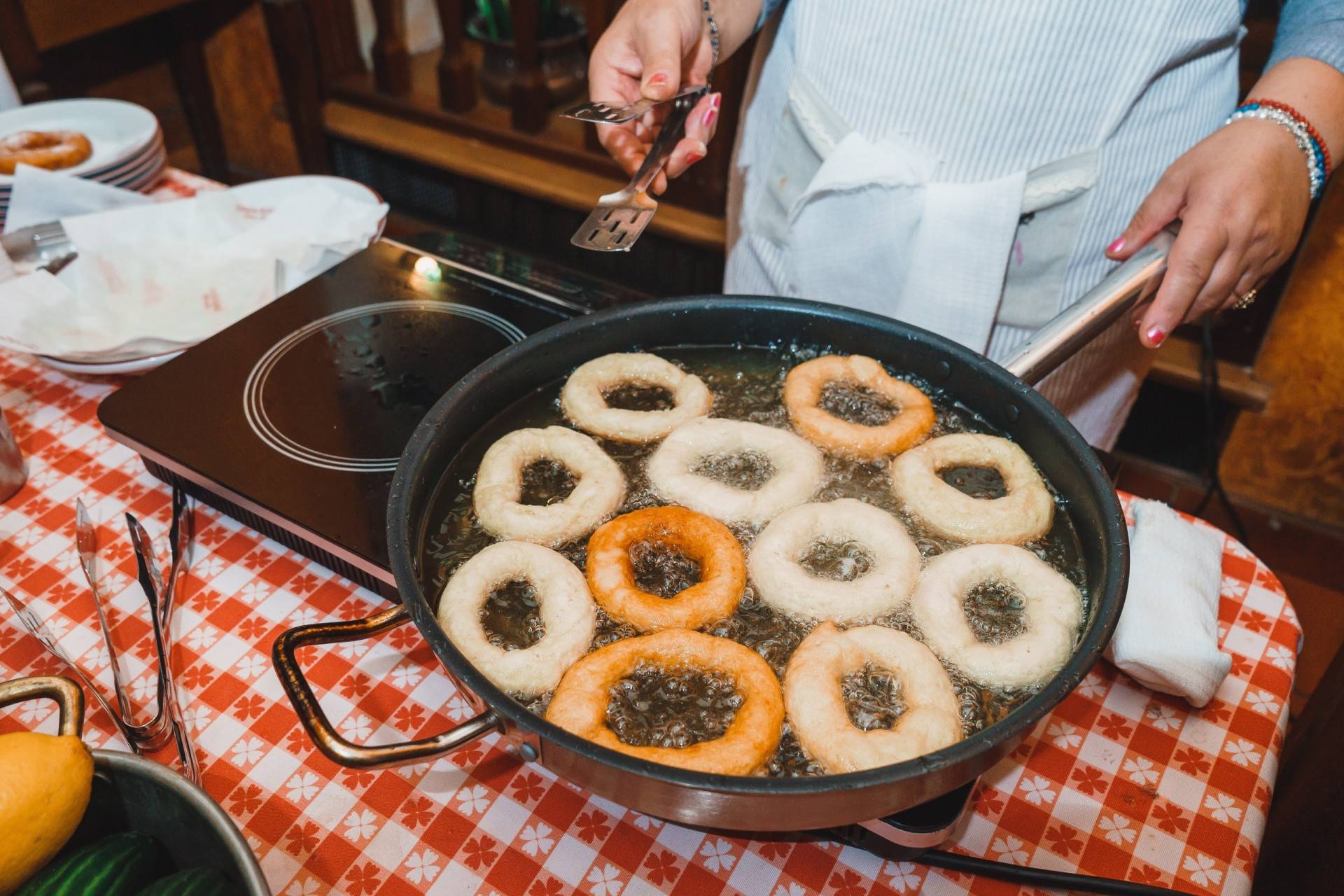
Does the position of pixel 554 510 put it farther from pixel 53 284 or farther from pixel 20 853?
pixel 53 284

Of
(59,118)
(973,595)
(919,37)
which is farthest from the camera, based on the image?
(59,118)

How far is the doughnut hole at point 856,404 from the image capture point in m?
1.29

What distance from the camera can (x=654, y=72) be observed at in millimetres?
1313

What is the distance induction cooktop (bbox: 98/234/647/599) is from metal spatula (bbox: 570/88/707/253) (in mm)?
267

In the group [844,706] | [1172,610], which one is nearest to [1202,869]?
[1172,610]

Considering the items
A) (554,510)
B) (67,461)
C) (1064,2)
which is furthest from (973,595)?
(67,461)

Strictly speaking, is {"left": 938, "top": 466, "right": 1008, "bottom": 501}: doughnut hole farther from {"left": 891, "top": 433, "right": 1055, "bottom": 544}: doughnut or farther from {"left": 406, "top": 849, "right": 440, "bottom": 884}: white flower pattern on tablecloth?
{"left": 406, "top": 849, "right": 440, "bottom": 884}: white flower pattern on tablecloth

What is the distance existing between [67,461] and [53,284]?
36 cm

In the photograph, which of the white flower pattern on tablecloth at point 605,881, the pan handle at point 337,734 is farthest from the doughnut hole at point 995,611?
the pan handle at point 337,734

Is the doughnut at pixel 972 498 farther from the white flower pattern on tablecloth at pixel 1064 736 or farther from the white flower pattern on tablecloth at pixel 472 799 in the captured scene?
the white flower pattern on tablecloth at pixel 472 799

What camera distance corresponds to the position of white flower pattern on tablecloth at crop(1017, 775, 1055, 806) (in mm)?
994

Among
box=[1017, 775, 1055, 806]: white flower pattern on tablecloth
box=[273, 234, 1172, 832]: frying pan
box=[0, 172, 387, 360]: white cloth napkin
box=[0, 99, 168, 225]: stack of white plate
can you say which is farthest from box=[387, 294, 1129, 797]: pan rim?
box=[0, 99, 168, 225]: stack of white plate

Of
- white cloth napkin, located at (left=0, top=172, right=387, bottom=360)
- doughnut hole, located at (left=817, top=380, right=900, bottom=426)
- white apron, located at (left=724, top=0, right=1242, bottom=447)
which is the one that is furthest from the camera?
white cloth napkin, located at (left=0, top=172, right=387, bottom=360)

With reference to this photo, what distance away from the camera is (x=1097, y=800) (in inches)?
A: 39.1
